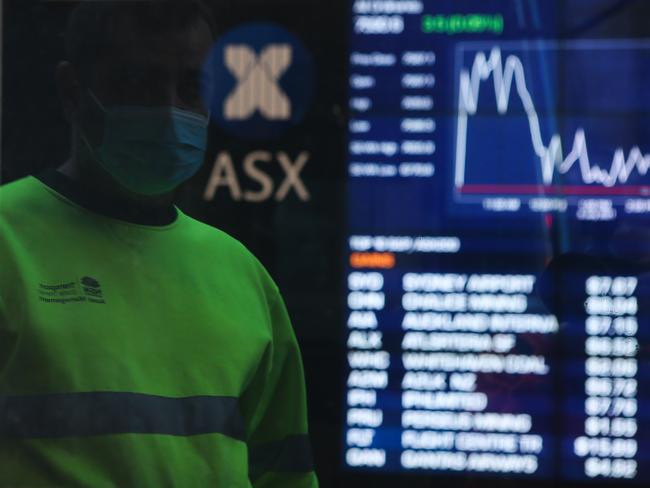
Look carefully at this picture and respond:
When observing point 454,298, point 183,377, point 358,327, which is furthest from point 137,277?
point 454,298

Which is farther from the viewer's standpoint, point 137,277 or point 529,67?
point 529,67

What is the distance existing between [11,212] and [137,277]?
278mm

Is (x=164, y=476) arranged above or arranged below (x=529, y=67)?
below

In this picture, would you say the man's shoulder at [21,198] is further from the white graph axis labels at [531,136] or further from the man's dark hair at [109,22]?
the white graph axis labels at [531,136]

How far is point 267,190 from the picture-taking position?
76.3 inches

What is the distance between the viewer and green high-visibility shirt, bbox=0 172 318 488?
5.47ft

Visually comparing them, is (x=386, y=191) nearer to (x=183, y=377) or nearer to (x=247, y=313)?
(x=247, y=313)

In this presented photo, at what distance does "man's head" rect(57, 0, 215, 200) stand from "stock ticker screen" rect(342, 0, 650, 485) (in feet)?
1.23

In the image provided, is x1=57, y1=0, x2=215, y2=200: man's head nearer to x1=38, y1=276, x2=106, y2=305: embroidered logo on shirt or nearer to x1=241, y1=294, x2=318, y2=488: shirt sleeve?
x1=38, y1=276, x2=106, y2=305: embroidered logo on shirt

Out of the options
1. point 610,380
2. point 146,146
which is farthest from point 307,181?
point 610,380

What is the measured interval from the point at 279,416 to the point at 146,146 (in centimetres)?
62

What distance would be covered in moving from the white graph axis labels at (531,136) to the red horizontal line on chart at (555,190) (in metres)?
0.01

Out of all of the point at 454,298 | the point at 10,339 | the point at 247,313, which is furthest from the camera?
the point at 454,298

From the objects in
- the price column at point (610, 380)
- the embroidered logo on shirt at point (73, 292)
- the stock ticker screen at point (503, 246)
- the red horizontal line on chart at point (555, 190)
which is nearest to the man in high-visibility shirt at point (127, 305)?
the embroidered logo on shirt at point (73, 292)
